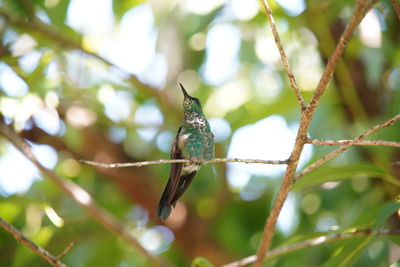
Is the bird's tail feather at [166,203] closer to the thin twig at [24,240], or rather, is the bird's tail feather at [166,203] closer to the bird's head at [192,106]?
the thin twig at [24,240]

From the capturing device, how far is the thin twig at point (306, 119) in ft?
5.54

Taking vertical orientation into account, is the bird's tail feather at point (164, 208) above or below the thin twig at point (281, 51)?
above

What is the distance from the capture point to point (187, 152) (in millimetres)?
3479

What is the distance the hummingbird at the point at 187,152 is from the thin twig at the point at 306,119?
2.38 feet

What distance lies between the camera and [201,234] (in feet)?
14.9

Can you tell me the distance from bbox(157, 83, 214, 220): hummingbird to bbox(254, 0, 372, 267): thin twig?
73 cm

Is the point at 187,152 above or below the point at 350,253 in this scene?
above

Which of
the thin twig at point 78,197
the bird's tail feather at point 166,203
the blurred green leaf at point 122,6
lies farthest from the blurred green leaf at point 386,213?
the blurred green leaf at point 122,6

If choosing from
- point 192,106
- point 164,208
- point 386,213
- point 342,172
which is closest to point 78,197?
point 164,208

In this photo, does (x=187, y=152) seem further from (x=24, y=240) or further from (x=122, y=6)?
(x=122, y=6)

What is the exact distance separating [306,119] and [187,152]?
158 cm

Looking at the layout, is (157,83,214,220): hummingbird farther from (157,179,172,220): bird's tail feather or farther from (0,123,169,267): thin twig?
(0,123,169,267): thin twig

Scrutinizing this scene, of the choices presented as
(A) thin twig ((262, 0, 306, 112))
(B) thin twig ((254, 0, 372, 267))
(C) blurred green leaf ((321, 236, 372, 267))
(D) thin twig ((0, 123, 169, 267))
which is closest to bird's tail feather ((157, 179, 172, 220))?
(D) thin twig ((0, 123, 169, 267))

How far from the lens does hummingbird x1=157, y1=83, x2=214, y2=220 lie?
3.08 meters
